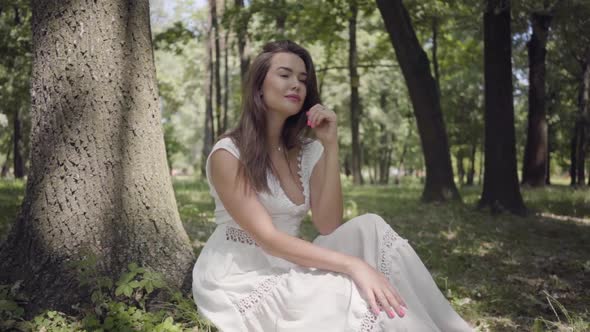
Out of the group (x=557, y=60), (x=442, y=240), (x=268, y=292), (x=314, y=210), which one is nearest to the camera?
(x=268, y=292)

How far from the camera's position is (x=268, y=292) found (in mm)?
2627

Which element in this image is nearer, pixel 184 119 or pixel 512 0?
pixel 512 0

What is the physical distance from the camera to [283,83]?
315cm

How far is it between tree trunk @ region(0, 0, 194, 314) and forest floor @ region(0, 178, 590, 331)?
2.14m

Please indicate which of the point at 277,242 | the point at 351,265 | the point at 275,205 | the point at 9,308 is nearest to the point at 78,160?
the point at 9,308

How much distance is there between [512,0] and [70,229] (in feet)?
23.7

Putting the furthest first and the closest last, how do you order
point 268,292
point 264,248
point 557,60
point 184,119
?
point 184,119, point 557,60, point 264,248, point 268,292

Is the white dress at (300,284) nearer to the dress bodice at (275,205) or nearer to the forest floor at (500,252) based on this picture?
the dress bodice at (275,205)

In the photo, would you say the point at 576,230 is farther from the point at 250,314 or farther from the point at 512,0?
the point at 250,314

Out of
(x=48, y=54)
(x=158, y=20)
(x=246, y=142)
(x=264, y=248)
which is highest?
(x=158, y=20)

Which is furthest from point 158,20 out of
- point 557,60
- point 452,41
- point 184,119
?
point 184,119

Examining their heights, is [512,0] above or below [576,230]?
above

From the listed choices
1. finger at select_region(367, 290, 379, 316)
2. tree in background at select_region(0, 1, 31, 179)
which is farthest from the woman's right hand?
tree in background at select_region(0, 1, 31, 179)

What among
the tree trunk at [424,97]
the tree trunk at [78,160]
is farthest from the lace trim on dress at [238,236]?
the tree trunk at [424,97]
